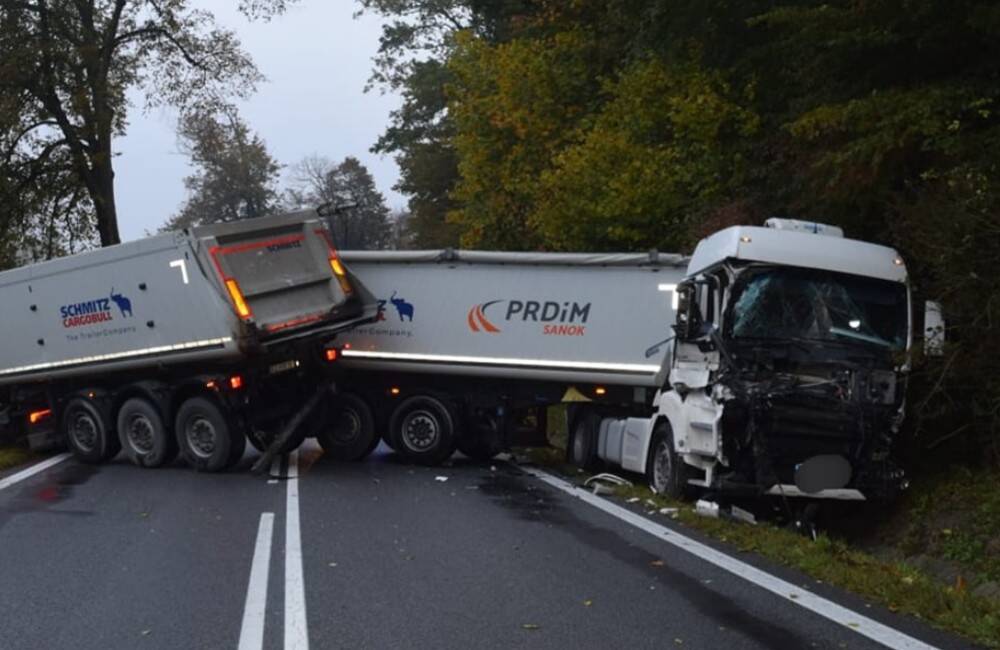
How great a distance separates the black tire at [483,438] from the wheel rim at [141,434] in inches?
178

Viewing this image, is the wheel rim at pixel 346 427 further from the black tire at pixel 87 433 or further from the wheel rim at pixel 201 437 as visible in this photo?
the black tire at pixel 87 433

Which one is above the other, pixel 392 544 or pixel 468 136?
pixel 468 136

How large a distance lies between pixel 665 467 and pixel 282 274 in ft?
20.8

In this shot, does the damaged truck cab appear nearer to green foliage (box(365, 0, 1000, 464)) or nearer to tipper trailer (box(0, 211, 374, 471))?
green foliage (box(365, 0, 1000, 464))

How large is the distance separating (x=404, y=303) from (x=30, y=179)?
17.6 meters

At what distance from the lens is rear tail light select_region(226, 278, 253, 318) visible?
16016 mm

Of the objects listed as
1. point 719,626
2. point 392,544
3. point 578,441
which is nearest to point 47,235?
point 578,441

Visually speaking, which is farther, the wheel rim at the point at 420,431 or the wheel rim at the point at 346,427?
the wheel rim at the point at 346,427

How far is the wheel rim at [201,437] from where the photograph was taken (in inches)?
677

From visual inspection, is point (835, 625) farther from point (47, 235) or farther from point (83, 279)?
point (47, 235)

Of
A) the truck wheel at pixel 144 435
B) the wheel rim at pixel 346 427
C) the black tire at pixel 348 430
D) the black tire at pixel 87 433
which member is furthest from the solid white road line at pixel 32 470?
the wheel rim at pixel 346 427

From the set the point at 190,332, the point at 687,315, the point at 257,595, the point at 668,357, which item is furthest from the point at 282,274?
the point at 257,595

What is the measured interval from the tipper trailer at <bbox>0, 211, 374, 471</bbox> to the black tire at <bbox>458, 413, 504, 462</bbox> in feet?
7.36

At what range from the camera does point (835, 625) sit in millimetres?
7246
